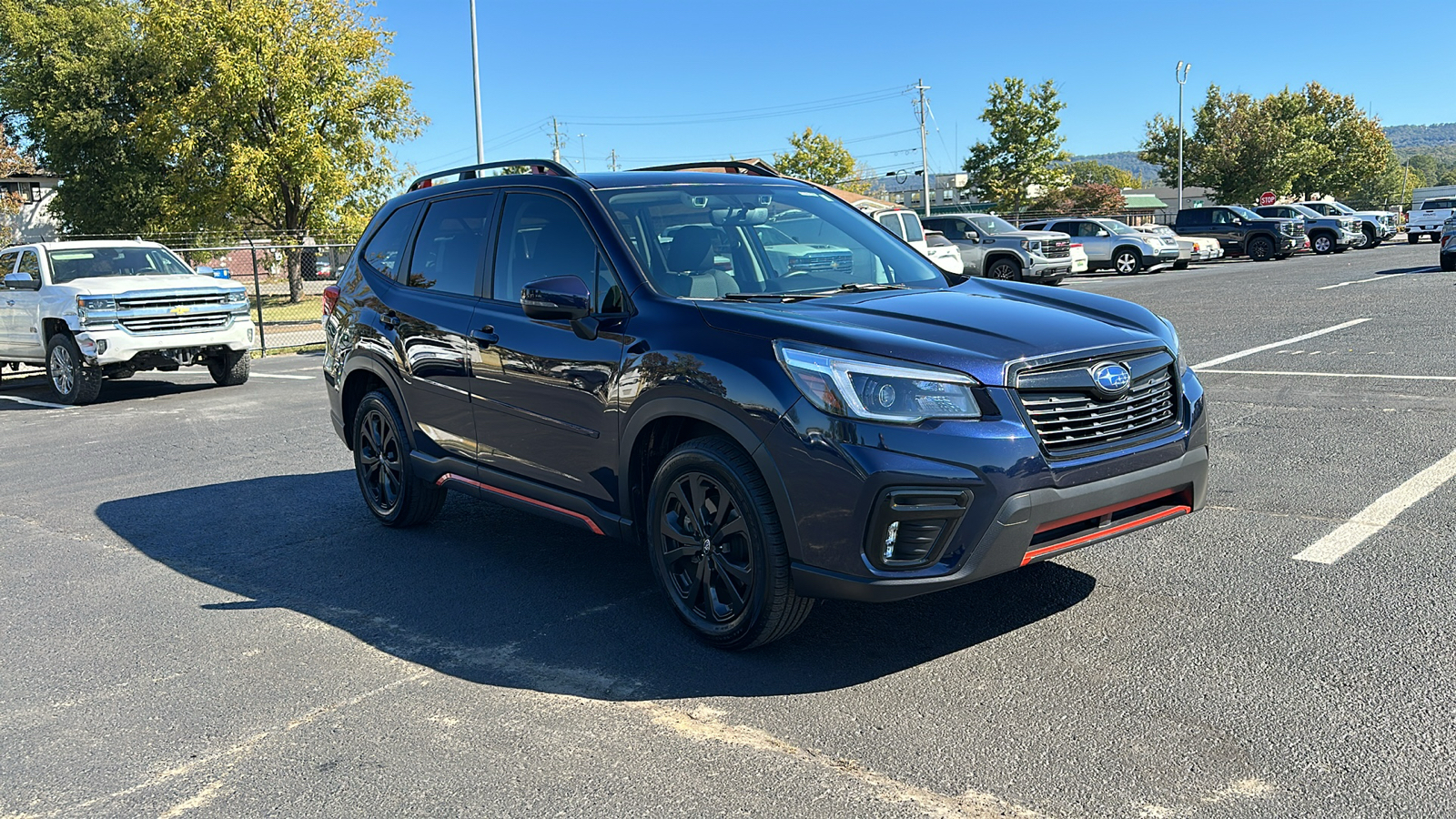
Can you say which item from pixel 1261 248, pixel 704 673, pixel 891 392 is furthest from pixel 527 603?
pixel 1261 248

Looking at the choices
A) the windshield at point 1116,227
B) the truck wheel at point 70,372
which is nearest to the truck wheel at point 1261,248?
the windshield at point 1116,227

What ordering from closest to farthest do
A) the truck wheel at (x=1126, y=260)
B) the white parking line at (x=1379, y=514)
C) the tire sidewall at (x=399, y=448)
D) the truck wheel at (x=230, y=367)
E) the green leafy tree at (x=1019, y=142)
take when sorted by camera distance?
the white parking line at (x=1379, y=514), the tire sidewall at (x=399, y=448), the truck wheel at (x=230, y=367), the truck wheel at (x=1126, y=260), the green leafy tree at (x=1019, y=142)

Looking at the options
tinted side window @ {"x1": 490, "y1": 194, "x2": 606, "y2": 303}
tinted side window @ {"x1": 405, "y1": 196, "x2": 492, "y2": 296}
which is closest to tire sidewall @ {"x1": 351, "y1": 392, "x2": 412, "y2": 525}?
tinted side window @ {"x1": 405, "y1": 196, "x2": 492, "y2": 296}

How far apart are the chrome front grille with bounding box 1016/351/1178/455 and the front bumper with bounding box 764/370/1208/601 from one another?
6cm

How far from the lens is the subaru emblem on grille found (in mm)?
→ 3855

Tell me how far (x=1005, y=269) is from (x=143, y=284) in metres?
19.4

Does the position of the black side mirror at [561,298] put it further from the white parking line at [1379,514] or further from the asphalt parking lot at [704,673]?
the white parking line at [1379,514]

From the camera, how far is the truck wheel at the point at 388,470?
6000mm

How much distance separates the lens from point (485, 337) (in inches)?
203

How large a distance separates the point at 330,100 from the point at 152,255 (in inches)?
868

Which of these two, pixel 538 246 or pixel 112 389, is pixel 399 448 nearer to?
pixel 538 246

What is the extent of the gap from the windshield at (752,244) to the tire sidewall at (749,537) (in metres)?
0.73

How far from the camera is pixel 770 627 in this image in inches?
157

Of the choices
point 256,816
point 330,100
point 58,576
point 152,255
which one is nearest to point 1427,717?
point 256,816
